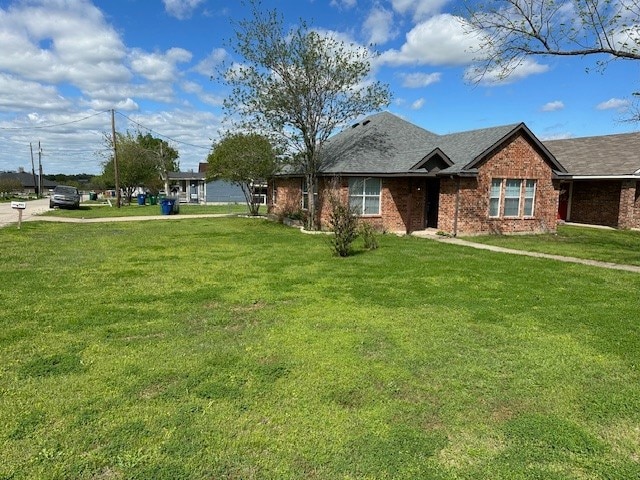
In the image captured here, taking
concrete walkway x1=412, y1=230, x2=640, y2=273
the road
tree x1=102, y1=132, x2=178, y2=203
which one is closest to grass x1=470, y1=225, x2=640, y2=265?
concrete walkway x1=412, y1=230, x2=640, y2=273

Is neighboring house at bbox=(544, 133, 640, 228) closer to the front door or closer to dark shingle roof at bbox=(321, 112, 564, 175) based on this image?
dark shingle roof at bbox=(321, 112, 564, 175)

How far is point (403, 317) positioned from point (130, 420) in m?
3.92

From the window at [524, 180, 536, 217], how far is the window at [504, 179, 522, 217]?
36 centimetres

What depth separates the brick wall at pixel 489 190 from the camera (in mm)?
16312

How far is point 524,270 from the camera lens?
389 inches

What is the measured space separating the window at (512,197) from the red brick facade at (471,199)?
17 centimetres

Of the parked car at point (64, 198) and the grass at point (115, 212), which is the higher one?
the parked car at point (64, 198)

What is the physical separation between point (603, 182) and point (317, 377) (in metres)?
22.5

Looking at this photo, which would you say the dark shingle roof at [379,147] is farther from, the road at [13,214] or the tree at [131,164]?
the tree at [131,164]

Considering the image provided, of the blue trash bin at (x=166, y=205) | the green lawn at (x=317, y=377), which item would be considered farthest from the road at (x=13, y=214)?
the green lawn at (x=317, y=377)

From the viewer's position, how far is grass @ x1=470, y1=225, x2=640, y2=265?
12.3 m

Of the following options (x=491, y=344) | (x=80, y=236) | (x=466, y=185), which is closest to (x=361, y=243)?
(x=466, y=185)

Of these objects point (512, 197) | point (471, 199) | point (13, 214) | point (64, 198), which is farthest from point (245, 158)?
point (64, 198)

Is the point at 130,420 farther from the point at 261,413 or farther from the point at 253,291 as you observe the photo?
the point at 253,291
